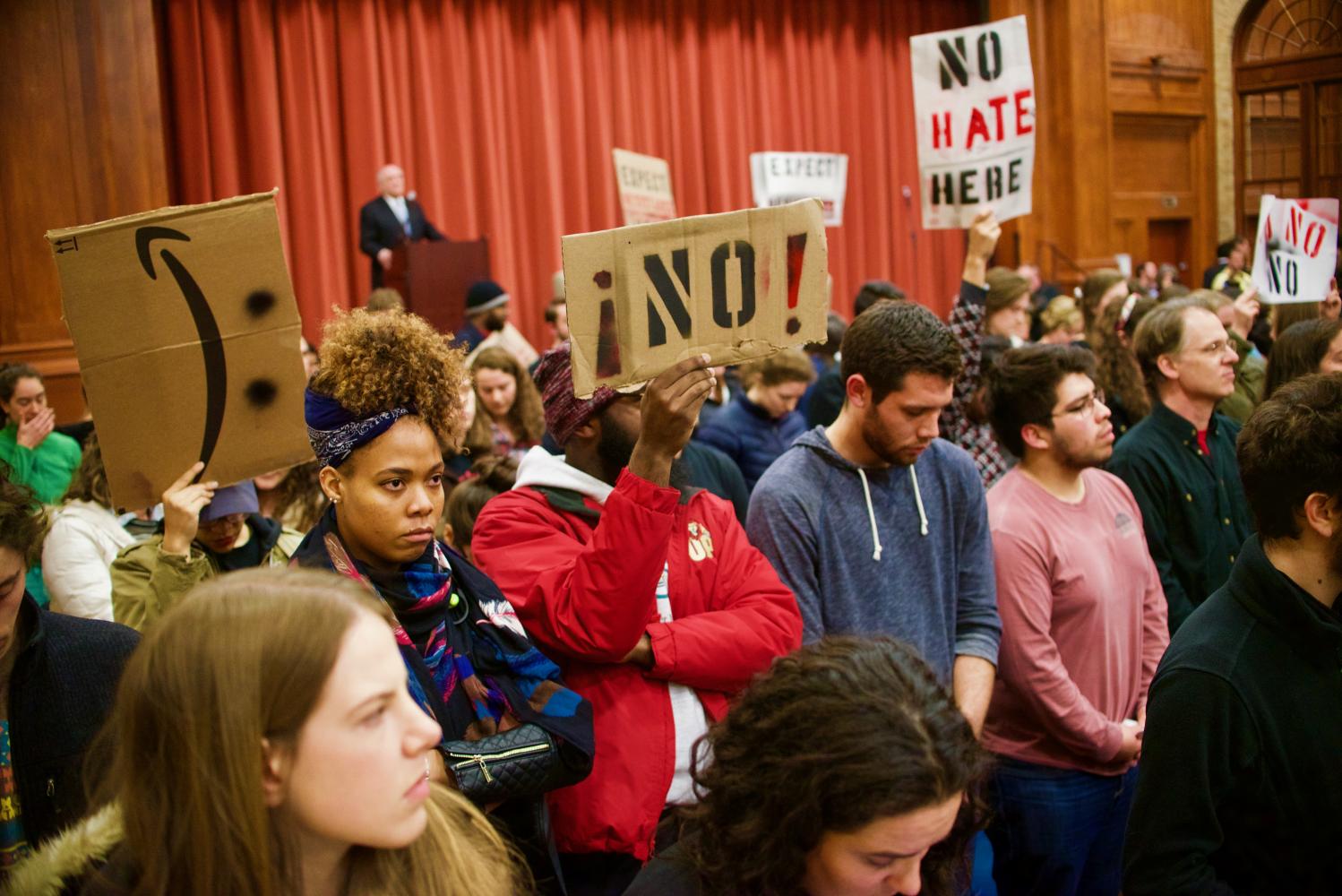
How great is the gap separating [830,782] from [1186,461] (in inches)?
97.2

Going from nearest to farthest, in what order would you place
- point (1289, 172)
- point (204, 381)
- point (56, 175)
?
point (204, 381)
point (1289, 172)
point (56, 175)

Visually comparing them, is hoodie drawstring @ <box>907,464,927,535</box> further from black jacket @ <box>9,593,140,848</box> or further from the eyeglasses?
black jacket @ <box>9,593,140,848</box>

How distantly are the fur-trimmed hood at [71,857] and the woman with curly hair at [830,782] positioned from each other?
0.66 metres

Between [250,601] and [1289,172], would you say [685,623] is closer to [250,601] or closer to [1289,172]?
[250,601]

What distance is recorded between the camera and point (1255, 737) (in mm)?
1822

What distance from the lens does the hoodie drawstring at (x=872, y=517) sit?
2713mm

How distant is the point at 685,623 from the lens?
2.27 m

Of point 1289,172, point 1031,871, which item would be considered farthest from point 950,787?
point 1289,172

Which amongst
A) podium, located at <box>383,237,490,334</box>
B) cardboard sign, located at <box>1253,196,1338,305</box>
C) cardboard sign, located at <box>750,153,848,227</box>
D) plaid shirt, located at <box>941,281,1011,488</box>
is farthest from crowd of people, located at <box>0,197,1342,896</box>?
cardboard sign, located at <box>750,153,848,227</box>

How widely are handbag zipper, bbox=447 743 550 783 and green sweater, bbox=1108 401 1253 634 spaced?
84.3 inches

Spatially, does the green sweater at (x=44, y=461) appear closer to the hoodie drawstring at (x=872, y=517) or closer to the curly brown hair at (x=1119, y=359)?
the hoodie drawstring at (x=872, y=517)

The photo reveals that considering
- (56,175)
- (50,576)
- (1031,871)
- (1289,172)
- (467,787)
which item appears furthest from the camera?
(56,175)

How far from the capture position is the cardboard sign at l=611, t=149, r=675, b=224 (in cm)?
772

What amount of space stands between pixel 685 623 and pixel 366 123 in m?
8.62
